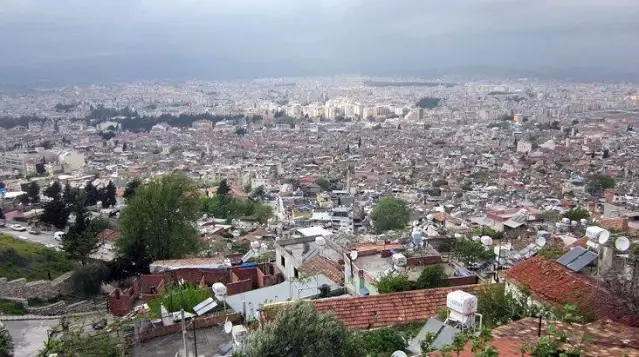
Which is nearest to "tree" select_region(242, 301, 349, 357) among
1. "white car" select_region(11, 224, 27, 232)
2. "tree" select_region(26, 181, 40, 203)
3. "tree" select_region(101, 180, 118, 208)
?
"white car" select_region(11, 224, 27, 232)

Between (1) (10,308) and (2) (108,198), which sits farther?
(2) (108,198)

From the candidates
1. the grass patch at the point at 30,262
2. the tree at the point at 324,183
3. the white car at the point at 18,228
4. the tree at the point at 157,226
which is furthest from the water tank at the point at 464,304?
the tree at the point at 324,183

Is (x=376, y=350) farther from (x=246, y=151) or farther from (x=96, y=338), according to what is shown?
(x=246, y=151)

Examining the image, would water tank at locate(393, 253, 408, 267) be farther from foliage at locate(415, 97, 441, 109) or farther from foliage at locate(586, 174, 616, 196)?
foliage at locate(415, 97, 441, 109)

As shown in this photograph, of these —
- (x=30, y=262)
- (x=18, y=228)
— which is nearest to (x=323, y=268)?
(x=30, y=262)

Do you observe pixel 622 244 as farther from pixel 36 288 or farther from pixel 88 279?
pixel 36 288

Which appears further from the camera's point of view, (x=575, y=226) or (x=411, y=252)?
(x=575, y=226)

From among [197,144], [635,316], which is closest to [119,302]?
[635,316]
